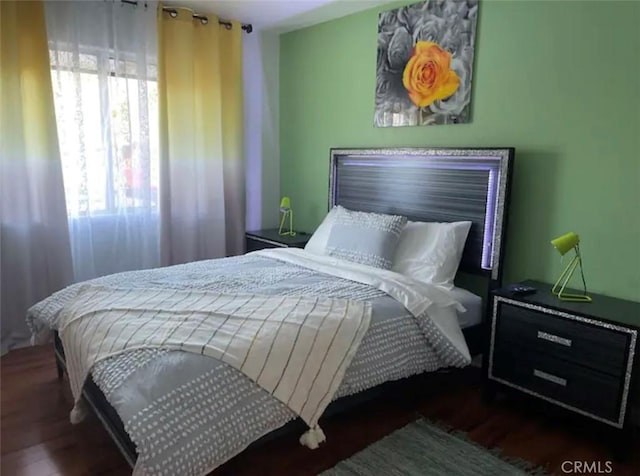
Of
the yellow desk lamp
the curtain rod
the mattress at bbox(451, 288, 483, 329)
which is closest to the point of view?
the mattress at bbox(451, 288, 483, 329)

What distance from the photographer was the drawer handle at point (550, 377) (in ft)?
7.12

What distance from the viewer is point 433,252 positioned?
109 inches

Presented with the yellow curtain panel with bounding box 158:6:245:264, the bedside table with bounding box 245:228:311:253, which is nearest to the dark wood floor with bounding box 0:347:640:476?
the yellow curtain panel with bounding box 158:6:245:264

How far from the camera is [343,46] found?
142 inches

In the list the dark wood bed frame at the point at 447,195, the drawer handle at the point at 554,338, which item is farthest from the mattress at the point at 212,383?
the drawer handle at the point at 554,338

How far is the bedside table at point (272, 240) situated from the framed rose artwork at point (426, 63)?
3.70 feet

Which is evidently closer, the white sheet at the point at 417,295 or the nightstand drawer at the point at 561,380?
the nightstand drawer at the point at 561,380

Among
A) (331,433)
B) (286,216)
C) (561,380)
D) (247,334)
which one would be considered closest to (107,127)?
(286,216)

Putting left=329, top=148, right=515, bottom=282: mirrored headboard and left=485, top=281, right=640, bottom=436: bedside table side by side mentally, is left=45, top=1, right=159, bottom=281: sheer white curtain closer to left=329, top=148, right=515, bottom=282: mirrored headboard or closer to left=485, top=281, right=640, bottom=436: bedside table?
left=329, top=148, right=515, bottom=282: mirrored headboard

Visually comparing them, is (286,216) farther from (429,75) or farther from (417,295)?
(417,295)

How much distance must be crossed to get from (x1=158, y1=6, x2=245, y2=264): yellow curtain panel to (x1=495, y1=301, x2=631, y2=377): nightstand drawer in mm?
2466

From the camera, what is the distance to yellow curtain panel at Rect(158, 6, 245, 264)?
11.6 ft

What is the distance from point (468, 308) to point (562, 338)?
1.84 feet

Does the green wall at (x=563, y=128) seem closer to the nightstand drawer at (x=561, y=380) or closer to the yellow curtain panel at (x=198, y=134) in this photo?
the nightstand drawer at (x=561, y=380)
